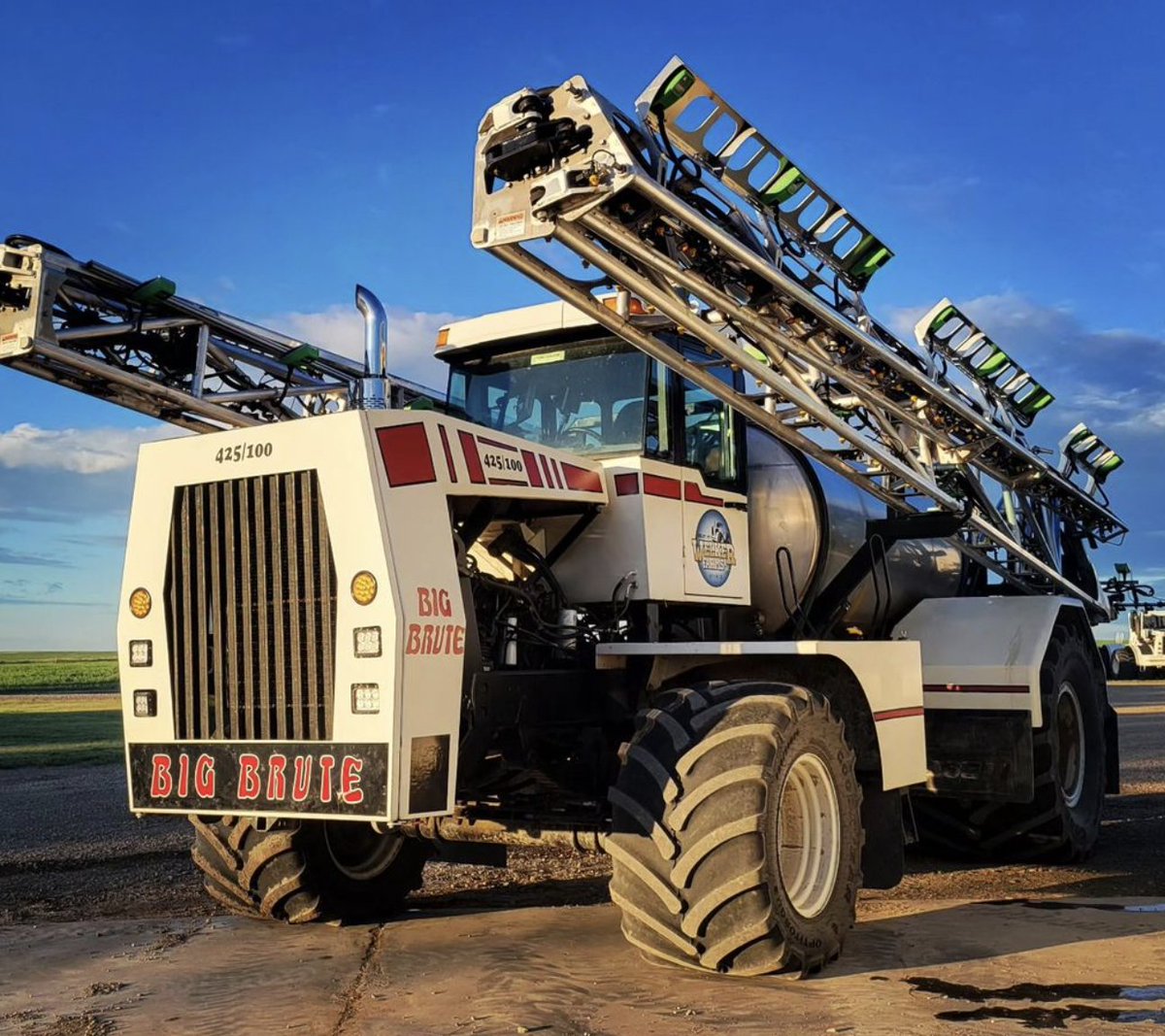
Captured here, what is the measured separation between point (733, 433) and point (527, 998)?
382 cm

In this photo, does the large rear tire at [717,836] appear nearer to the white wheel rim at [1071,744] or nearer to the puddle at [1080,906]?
the puddle at [1080,906]

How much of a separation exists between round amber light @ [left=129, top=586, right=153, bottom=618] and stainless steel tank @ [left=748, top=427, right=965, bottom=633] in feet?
12.7

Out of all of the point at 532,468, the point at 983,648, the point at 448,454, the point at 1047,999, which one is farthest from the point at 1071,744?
the point at 448,454

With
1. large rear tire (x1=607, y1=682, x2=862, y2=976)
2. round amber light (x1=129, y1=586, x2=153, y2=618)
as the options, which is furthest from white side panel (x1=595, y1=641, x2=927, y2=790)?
round amber light (x1=129, y1=586, x2=153, y2=618)

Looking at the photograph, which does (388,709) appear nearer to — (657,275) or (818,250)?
(657,275)

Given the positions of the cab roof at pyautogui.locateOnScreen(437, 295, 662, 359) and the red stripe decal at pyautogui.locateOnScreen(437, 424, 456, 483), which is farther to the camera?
the cab roof at pyautogui.locateOnScreen(437, 295, 662, 359)

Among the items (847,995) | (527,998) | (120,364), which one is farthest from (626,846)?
(120,364)

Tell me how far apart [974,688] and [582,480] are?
3966 mm

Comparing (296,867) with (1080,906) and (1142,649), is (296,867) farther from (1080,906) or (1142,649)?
(1142,649)

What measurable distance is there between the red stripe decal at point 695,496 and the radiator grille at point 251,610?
2430mm

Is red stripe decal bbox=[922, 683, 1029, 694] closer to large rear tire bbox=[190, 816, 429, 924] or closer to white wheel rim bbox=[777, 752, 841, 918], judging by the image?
white wheel rim bbox=[777, 752, 841, 918]

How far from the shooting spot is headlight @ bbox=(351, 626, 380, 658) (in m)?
5.62

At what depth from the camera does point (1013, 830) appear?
953 centimetres

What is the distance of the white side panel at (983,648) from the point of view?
917cm
